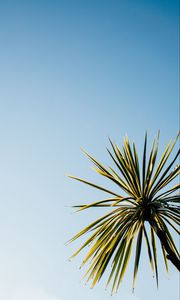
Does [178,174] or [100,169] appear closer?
[178,174]

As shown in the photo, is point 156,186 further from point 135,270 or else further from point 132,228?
point 135,270

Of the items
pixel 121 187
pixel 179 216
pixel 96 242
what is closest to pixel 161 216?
pixel 179 216

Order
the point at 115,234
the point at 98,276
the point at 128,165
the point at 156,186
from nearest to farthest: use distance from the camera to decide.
Result: the point at 98,276
the point at 115,234
the point at 156,186
the point at 128,165

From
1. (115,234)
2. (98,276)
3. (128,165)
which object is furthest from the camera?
(128,165)

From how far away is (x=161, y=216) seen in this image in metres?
3.73

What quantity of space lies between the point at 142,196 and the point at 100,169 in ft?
2.74

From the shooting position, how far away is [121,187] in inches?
158

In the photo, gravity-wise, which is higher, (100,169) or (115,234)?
(100,169)

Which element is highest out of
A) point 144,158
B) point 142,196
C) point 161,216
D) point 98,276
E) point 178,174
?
point 144,158

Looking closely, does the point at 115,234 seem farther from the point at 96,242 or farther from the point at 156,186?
the point at 156,186

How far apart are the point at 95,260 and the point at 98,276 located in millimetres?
202

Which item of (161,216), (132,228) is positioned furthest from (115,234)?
(161,216)

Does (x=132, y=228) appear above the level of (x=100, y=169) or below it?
below

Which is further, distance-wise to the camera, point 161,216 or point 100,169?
point 100,169
